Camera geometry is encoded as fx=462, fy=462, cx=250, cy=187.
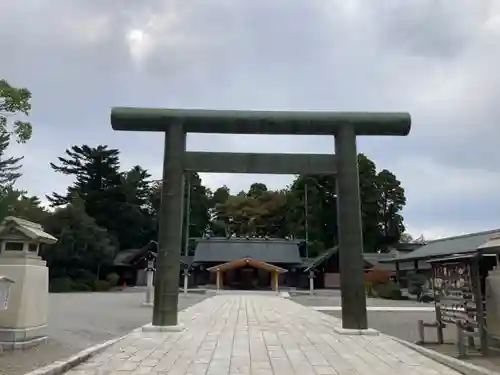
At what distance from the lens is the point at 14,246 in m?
7.62

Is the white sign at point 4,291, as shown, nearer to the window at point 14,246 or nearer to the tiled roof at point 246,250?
the window at point 14,246

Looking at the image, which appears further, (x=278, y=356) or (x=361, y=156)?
(x=361, y=156)

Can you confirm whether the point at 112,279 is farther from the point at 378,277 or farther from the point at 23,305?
the point at 23,305

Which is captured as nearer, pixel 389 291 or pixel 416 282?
pixel 389 291

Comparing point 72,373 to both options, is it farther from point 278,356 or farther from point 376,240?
point 376,240

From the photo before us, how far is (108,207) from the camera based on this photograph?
157ft

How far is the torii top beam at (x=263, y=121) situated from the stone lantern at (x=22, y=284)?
3.14 m

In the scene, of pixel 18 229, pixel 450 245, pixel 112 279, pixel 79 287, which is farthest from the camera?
pixel 112 279

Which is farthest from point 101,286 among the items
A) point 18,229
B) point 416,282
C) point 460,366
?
point 460,366

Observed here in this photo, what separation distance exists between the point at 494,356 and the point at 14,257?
305 inches

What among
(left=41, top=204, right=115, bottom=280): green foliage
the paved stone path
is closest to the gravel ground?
the paved stone path

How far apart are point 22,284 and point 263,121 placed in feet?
17.9

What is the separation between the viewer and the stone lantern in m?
7.05

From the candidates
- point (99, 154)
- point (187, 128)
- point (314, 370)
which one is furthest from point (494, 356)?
point (99, 154)
